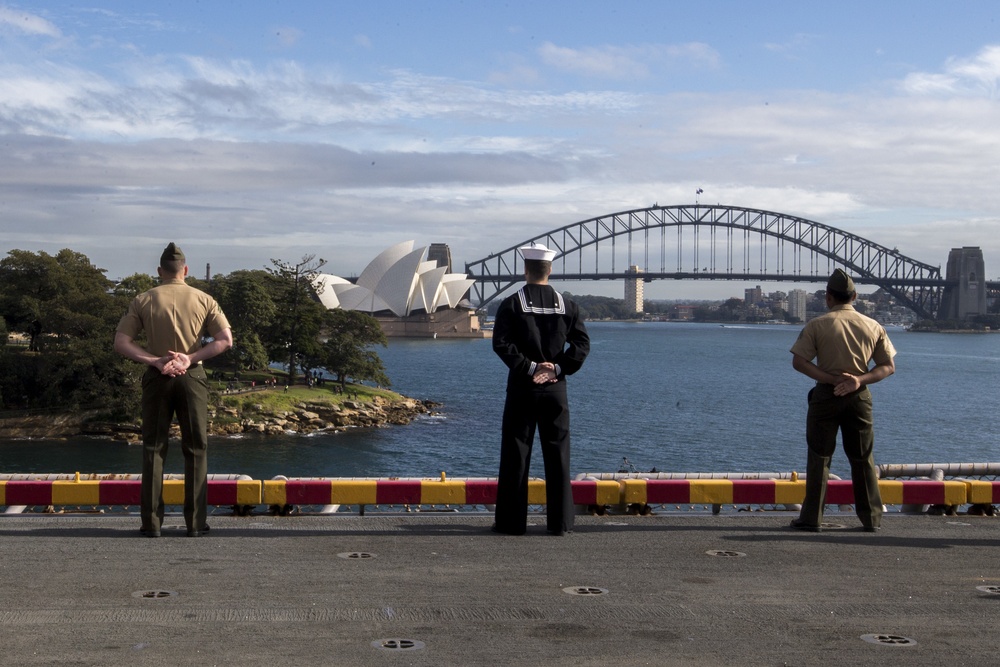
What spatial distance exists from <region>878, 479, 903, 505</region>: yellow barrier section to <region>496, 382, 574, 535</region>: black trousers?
296cm

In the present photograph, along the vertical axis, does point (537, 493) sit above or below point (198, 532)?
above

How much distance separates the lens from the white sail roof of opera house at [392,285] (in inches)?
5935

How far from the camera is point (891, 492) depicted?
30.1ft

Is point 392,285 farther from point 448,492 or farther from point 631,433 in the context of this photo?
point 448,492

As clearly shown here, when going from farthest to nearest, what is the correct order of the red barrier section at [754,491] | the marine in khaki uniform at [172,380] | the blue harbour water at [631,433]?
the blue harbour water at [631,433], the red barrier section at [754,491], the marine in khaki uniform at [172,380]

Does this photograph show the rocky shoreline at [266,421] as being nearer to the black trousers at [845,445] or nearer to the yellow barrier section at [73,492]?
the yellow barrier section at [73,492]

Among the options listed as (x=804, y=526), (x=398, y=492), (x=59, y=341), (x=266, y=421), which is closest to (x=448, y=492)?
(x=398, y=492)

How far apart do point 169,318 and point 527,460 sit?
8.84ft

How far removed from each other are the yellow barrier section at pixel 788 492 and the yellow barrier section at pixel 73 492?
5.46 m

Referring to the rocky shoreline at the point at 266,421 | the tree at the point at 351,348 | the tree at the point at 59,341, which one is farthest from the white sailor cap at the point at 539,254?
the tree at the point at 351,348

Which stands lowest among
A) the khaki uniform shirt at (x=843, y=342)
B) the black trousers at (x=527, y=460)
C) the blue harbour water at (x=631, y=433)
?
the blue harbour water at (x=631, y=433)

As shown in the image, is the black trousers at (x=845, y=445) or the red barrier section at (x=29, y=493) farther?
the red barrier section at (x=29, y=493)

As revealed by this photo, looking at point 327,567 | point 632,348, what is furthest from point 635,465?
point 632,348

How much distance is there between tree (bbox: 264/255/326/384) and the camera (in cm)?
7506
